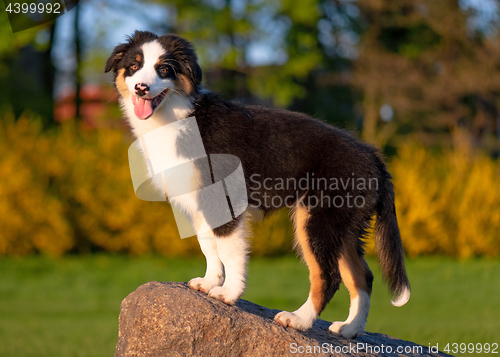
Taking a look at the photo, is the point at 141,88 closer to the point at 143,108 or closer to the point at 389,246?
the point at 143,108

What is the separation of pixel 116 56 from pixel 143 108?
1.90ft

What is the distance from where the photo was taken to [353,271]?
14.3 ft

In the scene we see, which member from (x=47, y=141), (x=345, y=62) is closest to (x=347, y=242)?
(x=47, y=141)

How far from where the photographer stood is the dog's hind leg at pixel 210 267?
4.22 meters

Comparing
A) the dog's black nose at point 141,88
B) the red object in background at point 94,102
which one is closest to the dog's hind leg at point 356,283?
the dog's black nose at point 141,88

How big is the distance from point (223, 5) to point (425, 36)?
946 cm

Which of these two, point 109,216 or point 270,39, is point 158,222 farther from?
point 270,39

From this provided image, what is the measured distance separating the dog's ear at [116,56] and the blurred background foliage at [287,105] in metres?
1.37

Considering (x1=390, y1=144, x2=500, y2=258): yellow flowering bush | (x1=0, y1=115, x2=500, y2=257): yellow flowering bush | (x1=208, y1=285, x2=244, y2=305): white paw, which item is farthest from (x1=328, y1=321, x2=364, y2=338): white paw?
(x1=390, y1=144, x2=500, y2=258): yellow flowering bush

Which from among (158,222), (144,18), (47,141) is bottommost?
(158,222)

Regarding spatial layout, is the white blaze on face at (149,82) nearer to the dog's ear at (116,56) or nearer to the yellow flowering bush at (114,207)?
the dog's ear at (116,56)

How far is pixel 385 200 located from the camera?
4.42 metres

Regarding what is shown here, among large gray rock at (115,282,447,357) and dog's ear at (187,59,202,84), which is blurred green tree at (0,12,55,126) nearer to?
dog's ear at (187,59,202,84)

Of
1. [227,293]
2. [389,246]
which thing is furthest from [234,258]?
[389,246]
